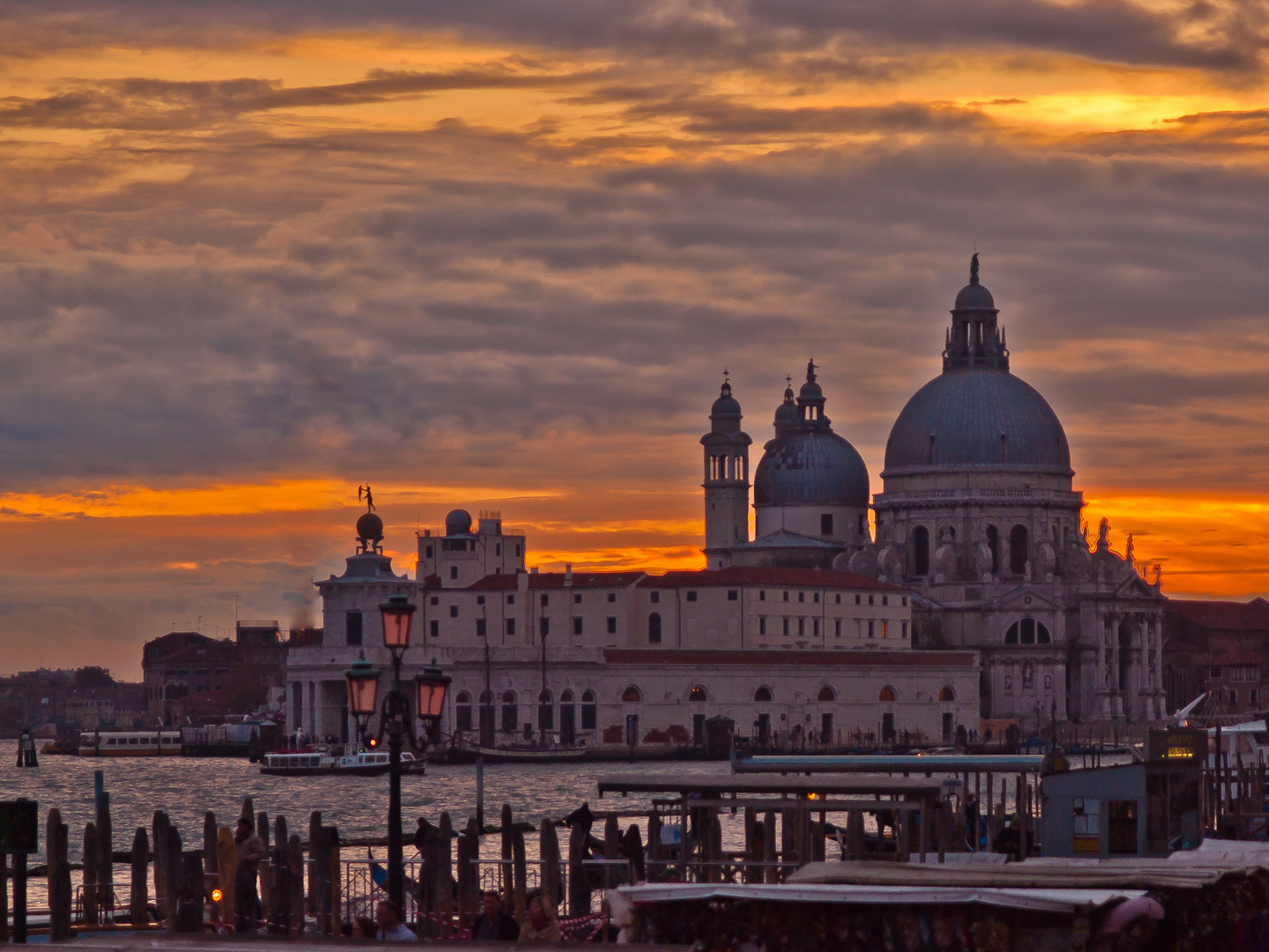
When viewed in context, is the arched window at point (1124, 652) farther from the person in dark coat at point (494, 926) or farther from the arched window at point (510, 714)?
the person in dark coat at point (494, 926)

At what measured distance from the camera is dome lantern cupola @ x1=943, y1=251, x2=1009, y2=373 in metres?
137

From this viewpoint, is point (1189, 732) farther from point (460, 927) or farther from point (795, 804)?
point (460, 927)

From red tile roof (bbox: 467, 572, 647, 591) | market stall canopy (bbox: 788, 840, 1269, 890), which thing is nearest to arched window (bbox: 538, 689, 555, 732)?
red tile roof (bbox: 467, 572, 647, 591)

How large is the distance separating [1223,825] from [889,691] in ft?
265

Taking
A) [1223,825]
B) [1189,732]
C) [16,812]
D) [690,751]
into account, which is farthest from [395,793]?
[690,751]

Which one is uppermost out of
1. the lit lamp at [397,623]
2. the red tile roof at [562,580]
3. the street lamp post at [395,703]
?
the red tile roof at [562,580]

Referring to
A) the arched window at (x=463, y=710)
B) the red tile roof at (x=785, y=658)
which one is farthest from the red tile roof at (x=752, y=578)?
the arched window at (x=463, y=710)

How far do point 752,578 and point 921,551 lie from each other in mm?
20064

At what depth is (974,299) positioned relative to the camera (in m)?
138

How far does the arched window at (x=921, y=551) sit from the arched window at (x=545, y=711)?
32.1 meters

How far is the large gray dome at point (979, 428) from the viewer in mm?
131500

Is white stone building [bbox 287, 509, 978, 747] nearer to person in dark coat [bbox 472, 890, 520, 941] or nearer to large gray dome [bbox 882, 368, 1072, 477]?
large gray dome [bbox 882, 368, 1072, 477]

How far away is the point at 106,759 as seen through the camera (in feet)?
388

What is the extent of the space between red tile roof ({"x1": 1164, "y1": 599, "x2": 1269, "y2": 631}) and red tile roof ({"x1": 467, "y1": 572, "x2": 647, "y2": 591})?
5132cm
